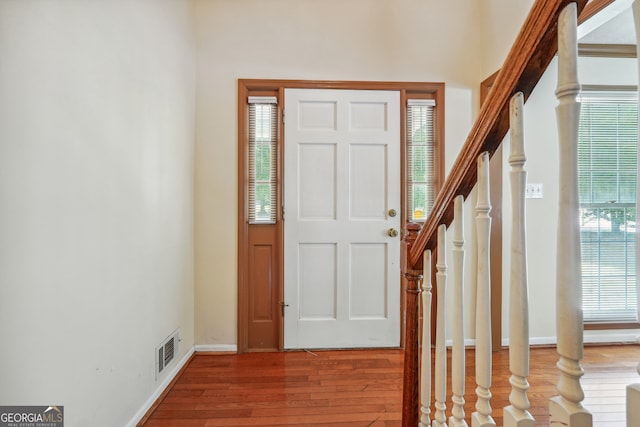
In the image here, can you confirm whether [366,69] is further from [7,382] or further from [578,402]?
[7,382]

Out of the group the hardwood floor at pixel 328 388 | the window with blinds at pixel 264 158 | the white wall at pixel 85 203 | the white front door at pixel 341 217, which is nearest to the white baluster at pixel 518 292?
the hardwood floor at pixel 328 388

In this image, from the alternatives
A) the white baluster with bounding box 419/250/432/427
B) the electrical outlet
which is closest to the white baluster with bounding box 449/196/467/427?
the white baluster with bounding box 419/250/432/427

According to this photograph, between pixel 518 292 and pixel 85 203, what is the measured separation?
1.41m

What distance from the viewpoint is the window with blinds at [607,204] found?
91.7 inches

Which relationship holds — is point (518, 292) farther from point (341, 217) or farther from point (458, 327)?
point (341, 217)

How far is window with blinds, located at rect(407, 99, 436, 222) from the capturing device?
7.54 ft

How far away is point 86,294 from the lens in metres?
1.10

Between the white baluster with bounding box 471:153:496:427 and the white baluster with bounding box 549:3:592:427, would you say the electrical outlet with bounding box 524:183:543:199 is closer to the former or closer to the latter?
the white baluster with bounding box 471:153:496:427

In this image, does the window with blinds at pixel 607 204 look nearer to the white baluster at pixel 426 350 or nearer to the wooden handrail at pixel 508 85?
the white baluster at pixel 426 350

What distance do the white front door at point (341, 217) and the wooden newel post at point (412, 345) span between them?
1243 millimetres

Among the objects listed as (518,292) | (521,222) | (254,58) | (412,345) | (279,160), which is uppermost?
(254,58)

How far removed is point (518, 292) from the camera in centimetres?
56

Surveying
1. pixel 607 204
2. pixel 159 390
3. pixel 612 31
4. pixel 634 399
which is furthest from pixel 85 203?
pixel 607 204

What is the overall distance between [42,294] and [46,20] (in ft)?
2.96
